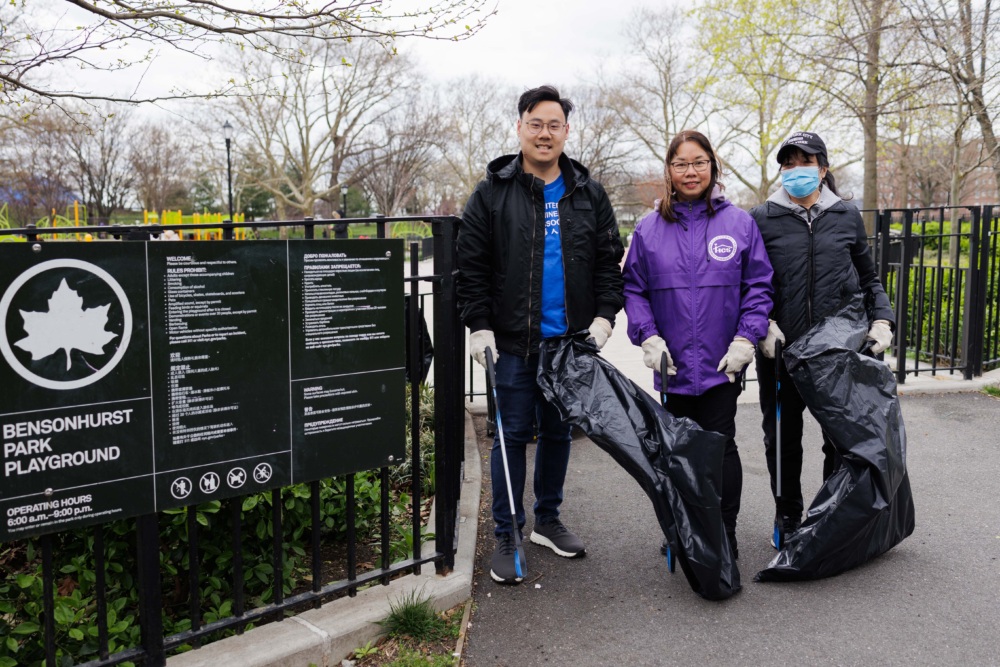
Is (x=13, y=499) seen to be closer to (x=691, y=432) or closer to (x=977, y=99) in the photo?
(x=691, y=432)

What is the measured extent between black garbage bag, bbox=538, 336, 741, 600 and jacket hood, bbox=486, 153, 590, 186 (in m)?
0.86

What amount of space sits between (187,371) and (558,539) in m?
2.00

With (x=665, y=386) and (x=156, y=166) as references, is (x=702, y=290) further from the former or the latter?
(x=156, y=166)

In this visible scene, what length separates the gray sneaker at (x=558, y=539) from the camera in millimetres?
3615

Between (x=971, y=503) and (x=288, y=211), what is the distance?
47.3 m

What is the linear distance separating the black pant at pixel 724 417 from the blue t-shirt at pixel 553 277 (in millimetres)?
619

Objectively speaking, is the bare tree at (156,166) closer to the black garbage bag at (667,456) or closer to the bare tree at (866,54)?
the bare tree at (866,54)

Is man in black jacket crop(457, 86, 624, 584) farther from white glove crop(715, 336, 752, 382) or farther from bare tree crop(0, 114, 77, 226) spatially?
bare tree crop(0, 114, 77, 226)

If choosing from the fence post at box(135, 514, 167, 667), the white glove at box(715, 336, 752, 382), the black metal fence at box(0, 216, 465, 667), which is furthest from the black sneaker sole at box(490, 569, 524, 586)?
the fence post at box(135, 514, 167, 667)

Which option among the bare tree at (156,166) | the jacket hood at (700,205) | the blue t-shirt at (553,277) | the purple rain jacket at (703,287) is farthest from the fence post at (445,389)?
the bare tree at (156,166)

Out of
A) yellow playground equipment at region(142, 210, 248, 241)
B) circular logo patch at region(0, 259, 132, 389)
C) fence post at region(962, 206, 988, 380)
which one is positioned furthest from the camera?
fence post at region(962, 206, 988, 380)

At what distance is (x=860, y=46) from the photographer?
11.2 meters

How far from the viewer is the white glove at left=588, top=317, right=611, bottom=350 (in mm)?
3365

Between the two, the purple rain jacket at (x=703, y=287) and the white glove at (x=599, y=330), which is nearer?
the purple rain jacket at (x=703, y=287)
